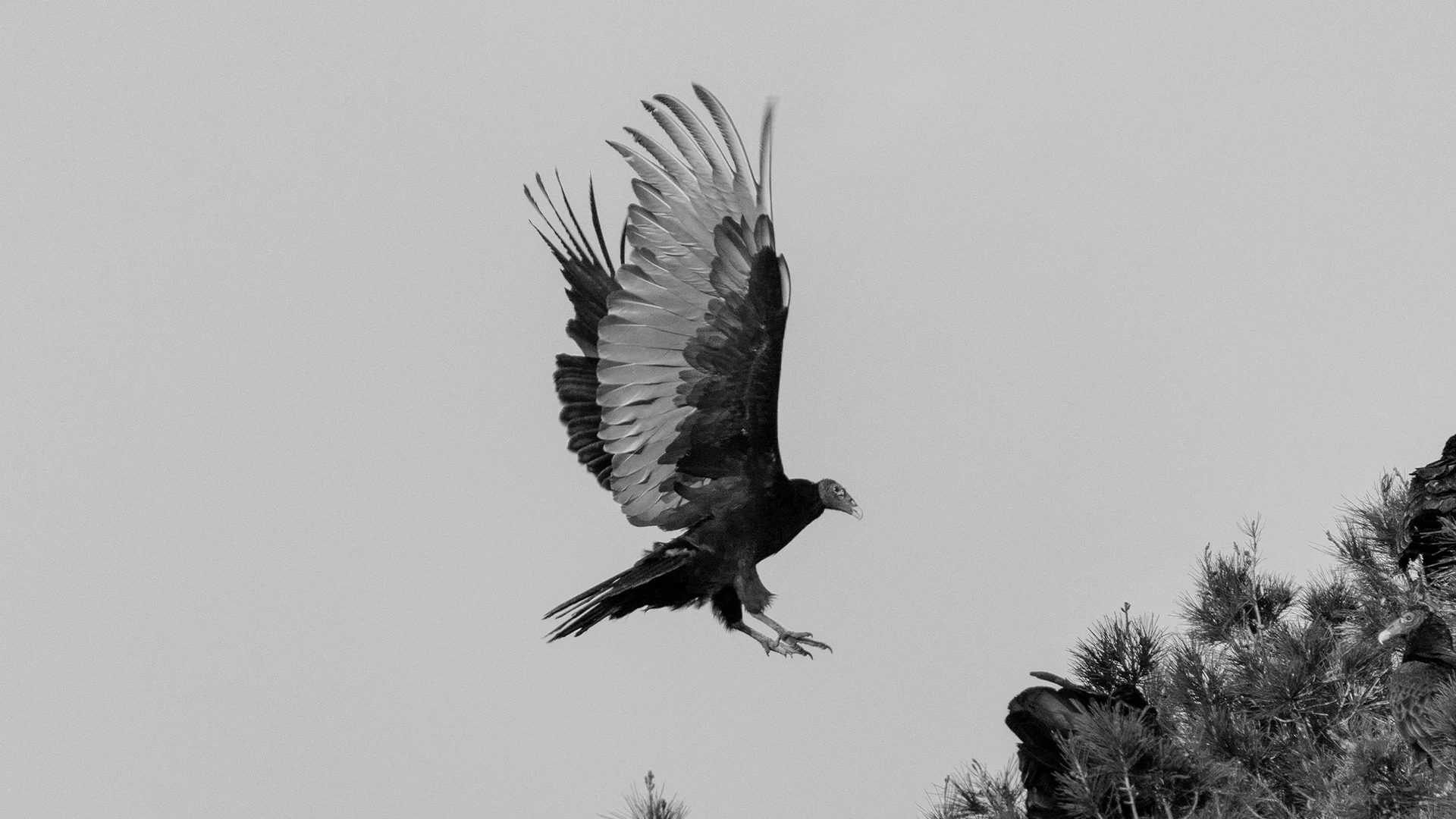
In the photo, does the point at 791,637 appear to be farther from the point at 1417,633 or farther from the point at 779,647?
the point at 1417,633

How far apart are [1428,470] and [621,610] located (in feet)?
9.70

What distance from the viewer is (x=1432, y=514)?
5293 mm

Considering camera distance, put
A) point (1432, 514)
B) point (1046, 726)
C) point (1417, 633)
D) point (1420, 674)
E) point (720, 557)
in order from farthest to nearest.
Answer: point (720, 557)
point (1432, 514)
point (1417, 633)
point (1420, 674)
point (1046, 726)

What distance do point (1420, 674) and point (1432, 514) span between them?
0.92m

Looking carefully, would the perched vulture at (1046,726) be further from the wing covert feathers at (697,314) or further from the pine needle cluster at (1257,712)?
the wing covert feathers at (697,314)

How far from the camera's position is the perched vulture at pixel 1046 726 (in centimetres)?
413

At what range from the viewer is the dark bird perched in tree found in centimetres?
577

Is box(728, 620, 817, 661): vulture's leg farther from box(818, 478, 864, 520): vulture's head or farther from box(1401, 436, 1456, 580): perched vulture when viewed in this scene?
box(1401, 436, 1456, 580): perched vulture

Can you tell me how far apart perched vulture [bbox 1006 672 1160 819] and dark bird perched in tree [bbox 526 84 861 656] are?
1701 millimetres

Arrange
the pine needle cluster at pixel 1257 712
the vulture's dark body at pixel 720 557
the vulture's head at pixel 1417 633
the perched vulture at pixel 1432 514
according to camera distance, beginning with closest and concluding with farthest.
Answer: the pine needle cluster at pixel 1257 712
the vulture's head at pixel 1417 633
the perched vulture at pixel 1432 514
the vulture's dark body at pixel 720 557

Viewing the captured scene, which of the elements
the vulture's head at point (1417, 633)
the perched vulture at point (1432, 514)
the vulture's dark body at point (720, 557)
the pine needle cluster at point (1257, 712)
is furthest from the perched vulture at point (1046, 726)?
the vulture's dark body at point (720, 557)

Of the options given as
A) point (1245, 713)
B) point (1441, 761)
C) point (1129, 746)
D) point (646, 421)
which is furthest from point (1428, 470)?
point (646, 421)

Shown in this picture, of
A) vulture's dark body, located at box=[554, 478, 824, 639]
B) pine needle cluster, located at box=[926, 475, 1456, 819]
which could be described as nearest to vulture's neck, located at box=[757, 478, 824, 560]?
vulture's dark body, located at box=[554, 478, 824, 639]

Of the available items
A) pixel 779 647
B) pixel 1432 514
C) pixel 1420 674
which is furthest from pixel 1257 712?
pixel 779 647
